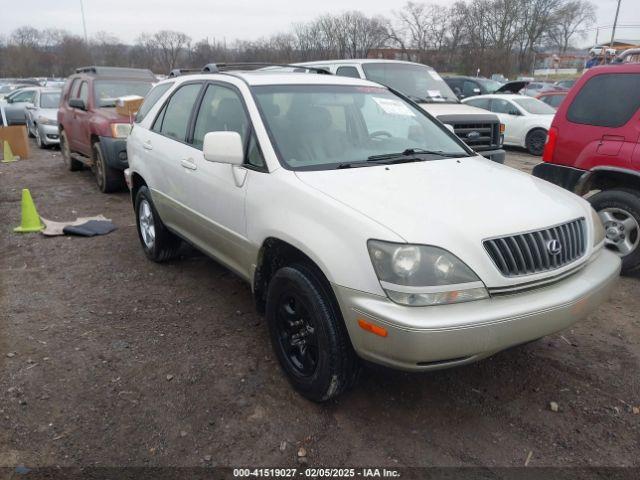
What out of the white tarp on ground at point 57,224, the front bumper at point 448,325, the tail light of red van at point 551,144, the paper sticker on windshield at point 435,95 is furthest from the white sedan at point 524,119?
the front bumper at point 448,325

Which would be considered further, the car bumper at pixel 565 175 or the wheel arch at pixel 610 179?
the car bumper at pixel 565 175

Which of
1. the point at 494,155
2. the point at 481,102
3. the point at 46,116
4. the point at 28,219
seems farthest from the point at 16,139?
the point at 481,102

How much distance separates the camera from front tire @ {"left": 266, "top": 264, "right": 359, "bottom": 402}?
267cm

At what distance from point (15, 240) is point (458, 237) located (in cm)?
558

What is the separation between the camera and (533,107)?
13.1 meters

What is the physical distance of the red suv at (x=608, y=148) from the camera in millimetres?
4773

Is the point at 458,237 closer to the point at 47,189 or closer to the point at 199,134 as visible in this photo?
the point at 199,134

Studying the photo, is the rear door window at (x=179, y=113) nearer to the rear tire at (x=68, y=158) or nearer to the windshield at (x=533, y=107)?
the rear tire at (x=68, y=158)

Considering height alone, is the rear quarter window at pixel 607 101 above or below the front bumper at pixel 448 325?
above

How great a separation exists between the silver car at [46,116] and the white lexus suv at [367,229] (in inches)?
422

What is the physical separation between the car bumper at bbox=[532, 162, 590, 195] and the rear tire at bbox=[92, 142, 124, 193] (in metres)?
6.09

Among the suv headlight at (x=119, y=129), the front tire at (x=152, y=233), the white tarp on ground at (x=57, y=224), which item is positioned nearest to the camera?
the front tire at (x=152, y=233)

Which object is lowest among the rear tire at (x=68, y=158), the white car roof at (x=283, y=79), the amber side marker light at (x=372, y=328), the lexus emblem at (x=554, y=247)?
the rear tire at (x=68, y=158)

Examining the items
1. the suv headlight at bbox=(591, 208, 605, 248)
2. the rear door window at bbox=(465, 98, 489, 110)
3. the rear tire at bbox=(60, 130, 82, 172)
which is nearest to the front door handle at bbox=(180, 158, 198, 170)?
the suv headlight at bbox=(591, 208, 605, 248)
